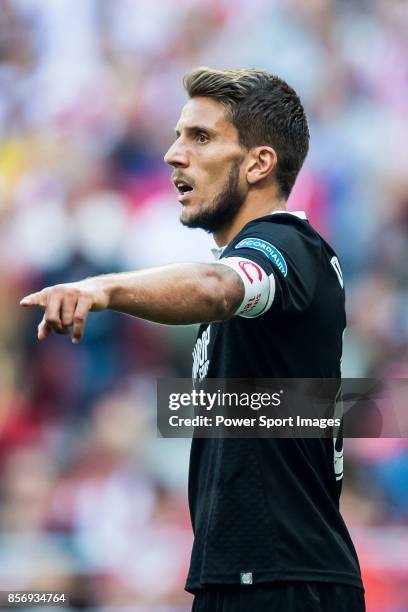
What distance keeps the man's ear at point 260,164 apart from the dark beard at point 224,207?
1.6 inches

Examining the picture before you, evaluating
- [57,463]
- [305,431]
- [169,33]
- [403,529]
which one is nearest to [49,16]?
[169,33]

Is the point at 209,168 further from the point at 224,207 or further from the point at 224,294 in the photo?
the point at 224,294

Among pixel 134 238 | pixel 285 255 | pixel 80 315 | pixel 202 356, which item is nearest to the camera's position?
pixel 80 315

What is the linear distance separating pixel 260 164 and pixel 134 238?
2.72 m

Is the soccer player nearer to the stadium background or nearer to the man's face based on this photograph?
the man's face

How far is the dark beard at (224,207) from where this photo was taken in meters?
2.72

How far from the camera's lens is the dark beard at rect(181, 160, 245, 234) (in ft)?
8.91

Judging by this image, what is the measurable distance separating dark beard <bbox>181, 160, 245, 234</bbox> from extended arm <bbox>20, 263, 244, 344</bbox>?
2.15 ft

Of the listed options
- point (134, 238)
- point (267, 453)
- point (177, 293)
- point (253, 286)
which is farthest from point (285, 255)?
point (134, 238)

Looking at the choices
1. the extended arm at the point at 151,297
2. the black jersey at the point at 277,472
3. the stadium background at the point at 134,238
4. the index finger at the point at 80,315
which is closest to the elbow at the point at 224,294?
the extended arm at the point at 151,297

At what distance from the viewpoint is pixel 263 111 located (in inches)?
111

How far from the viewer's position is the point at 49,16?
5.91 metres

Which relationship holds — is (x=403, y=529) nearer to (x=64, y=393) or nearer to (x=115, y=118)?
(x=64, y=393)

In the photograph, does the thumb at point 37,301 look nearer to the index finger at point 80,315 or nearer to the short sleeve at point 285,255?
the index finger at point 80,315
